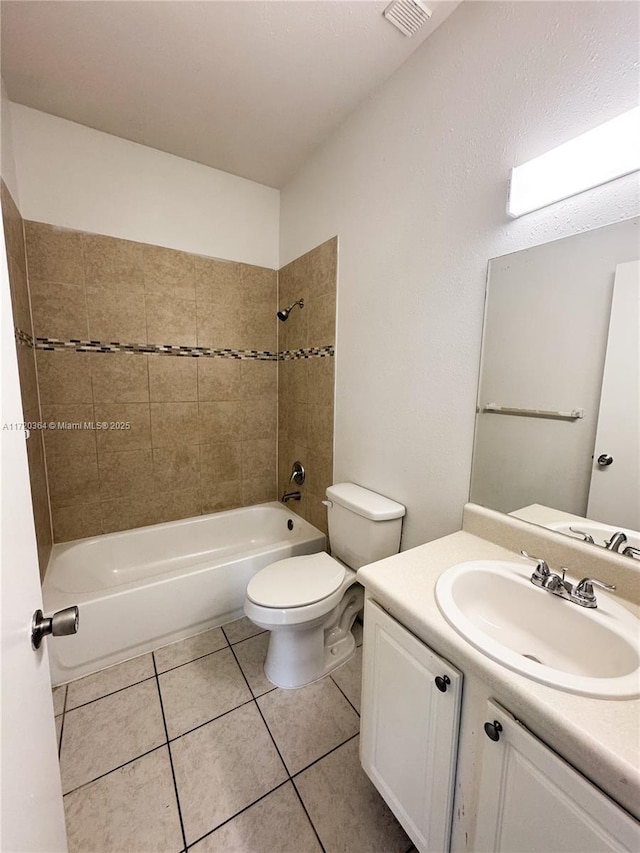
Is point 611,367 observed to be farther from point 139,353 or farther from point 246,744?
point 139,353

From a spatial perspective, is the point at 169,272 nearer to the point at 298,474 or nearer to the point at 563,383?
the point at 298,474

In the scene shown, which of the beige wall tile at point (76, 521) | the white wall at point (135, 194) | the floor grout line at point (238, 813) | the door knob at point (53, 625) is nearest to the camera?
the door knob at point (53, 625)

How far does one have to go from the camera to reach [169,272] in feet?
6.96

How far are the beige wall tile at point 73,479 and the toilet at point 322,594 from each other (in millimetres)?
1230

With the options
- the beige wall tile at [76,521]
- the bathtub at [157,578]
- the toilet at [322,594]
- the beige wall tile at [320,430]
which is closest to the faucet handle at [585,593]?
the toilet at [322,594]

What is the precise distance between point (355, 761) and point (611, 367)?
1530mm

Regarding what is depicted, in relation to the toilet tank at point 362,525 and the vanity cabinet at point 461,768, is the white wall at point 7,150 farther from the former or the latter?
the vanity cabinet at point 461,768

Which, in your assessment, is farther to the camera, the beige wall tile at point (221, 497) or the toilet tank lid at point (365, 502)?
the beige wall tile at point (221, 497)

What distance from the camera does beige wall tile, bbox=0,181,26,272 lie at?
4.58 ft

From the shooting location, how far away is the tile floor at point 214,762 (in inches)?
39.6

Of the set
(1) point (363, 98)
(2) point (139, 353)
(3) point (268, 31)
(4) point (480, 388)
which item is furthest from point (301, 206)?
(4) point (480, 388)

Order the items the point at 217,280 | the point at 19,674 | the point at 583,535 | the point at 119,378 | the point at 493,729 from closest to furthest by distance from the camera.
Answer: the point at 19,674, the point at 493,729, the point at 583,535, the point at 119,378, the point at 217,280

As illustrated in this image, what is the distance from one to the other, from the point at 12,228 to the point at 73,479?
1289 millimetres

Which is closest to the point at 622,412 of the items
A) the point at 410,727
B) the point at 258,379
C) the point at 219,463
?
the point at 410,727
